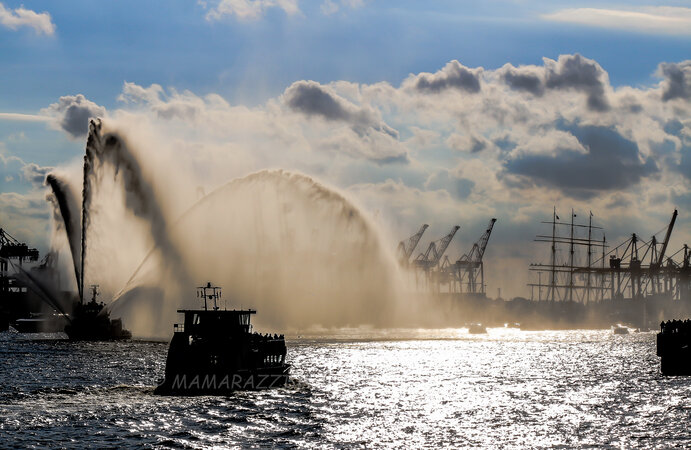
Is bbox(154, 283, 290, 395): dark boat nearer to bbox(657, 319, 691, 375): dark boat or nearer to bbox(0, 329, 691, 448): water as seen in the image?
bbox(0, 329, 691, 448): water

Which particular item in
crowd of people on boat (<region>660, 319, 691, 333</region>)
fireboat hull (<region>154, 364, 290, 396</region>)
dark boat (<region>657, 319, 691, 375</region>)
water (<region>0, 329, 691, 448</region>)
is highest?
crowd of people on boat (<region>660, 319, 691, 333</region>)

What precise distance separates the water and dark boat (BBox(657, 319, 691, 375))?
2.37 meters

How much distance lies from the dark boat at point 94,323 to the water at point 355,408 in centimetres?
3382

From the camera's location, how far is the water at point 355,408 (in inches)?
2126

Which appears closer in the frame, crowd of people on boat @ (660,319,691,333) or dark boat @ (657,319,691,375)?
crowd of people on boat @ (660,319,691,333)

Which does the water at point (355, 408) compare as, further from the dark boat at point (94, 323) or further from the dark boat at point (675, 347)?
the dark boat at point (94, 323)

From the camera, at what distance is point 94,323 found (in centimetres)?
15425

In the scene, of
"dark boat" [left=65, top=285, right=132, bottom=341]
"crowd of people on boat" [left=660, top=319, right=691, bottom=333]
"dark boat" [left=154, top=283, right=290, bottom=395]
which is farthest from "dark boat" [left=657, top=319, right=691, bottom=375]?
"dark boat" [left=65, top=285, right=132, bottom=341]

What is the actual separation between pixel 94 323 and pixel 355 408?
96739 mm

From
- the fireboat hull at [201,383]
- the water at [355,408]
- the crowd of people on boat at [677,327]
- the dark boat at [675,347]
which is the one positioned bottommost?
the water at [355,408]

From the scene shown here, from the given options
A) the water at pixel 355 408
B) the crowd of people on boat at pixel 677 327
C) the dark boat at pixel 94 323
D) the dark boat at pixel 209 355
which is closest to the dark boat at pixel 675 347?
the crowd of people on boat at pixel 677 327

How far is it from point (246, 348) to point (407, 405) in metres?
15.1

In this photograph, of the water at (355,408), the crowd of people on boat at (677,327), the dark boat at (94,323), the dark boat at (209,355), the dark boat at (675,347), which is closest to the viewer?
the water at (355,408)

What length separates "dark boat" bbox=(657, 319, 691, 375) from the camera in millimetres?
101438
